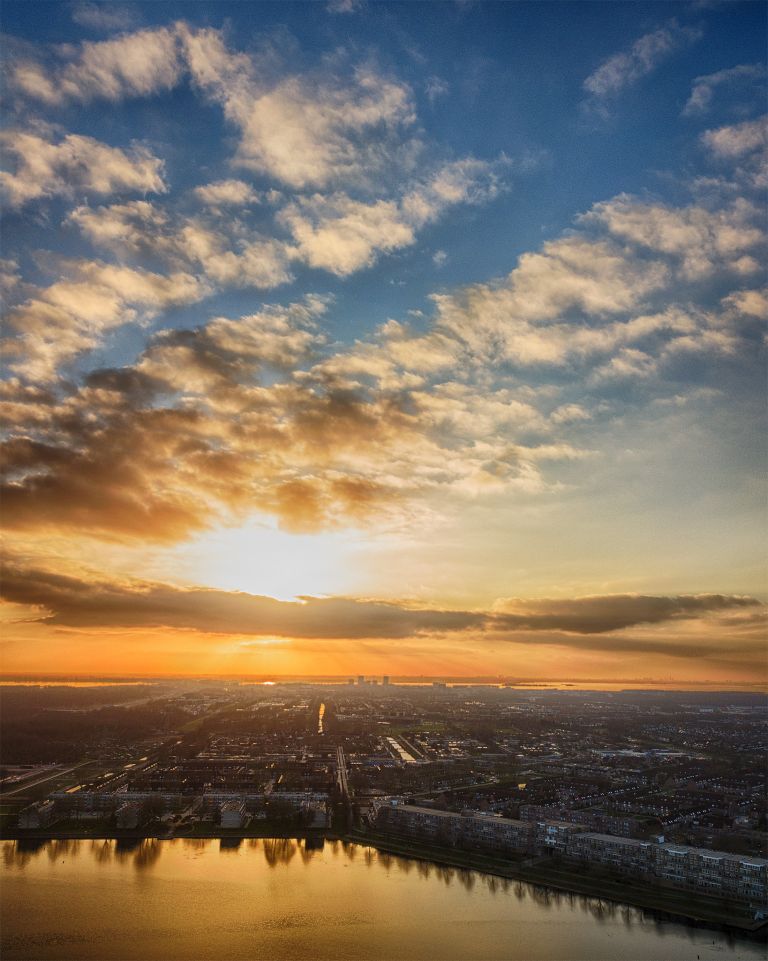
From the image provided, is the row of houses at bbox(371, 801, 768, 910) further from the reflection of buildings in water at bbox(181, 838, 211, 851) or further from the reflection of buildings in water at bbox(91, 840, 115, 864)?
the reflection of buildings in water at bbox(91, 840, 115, 864)

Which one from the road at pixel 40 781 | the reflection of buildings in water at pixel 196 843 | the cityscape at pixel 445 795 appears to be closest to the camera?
the cityscape at pixel 445 795

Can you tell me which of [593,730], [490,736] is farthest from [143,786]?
[593,730]

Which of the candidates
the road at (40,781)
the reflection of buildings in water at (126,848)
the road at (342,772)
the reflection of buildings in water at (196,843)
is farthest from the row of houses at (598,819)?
the road at (40,781)

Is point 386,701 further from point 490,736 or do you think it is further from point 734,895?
point 734,895

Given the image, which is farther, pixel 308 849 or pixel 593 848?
pixel 308 849

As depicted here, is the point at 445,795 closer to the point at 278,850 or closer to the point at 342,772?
the point at 342,772

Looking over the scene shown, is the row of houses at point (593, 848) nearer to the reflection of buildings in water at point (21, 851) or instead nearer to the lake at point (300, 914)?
the lake at point (300, 914)

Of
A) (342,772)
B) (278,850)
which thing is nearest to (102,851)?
(278,850)
